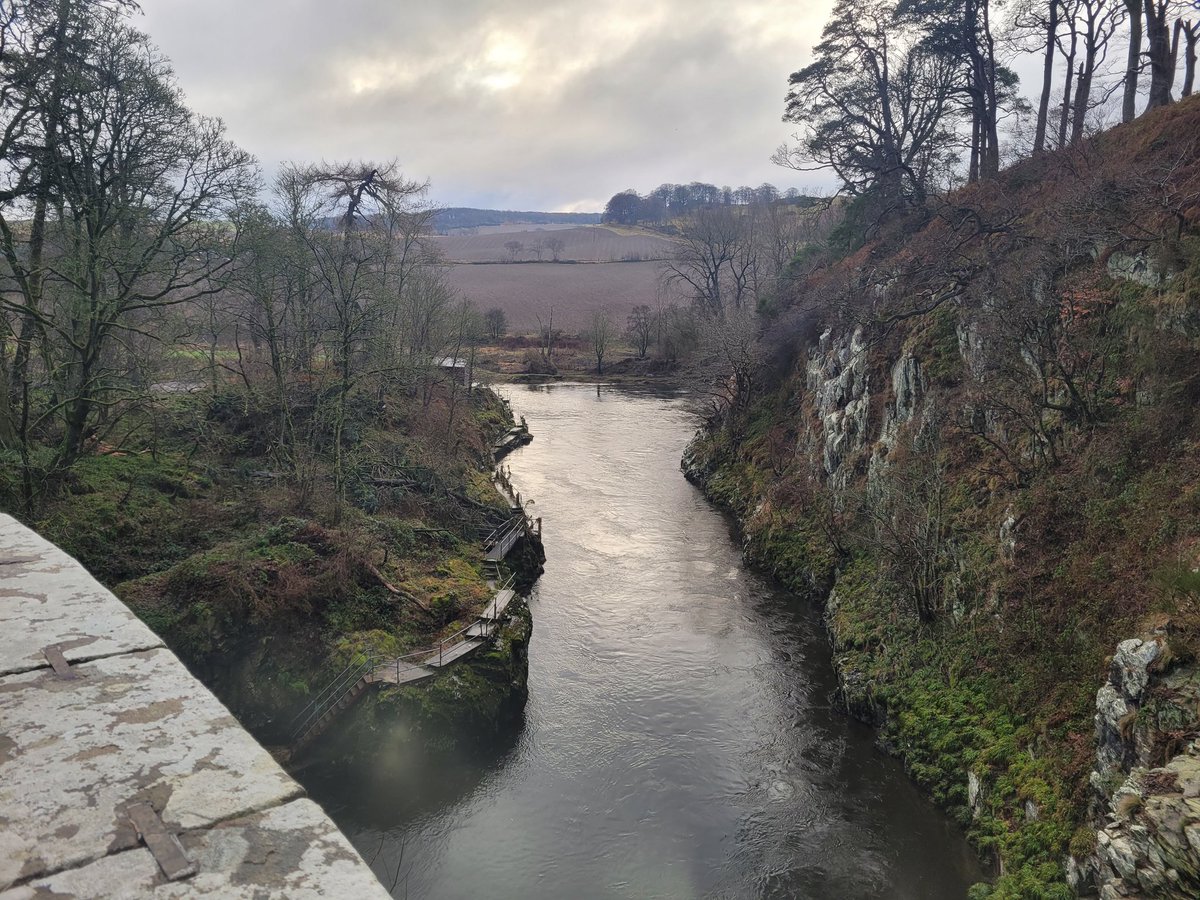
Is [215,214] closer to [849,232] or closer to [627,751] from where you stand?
[627,751]

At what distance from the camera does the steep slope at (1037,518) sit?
389 inches

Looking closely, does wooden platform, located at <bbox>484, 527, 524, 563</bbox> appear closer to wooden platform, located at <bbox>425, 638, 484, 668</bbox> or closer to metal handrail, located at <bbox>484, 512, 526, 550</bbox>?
metal handrail, located at <bbox>484, 512, 526, 550</bbox>

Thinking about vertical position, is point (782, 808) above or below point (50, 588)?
below

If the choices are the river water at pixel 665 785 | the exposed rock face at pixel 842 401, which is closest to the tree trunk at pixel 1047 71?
the exposed rock face at pixel 842 401

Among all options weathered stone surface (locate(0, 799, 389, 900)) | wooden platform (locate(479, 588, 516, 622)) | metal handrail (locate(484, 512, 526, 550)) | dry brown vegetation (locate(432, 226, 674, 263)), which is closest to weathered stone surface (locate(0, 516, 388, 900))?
weathered stone surface (locate(0, 799, 389, 900))

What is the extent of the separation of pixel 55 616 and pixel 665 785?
1133 centimetres

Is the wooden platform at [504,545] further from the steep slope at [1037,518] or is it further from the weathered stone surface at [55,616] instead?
the weathered stone surface at [55,616]

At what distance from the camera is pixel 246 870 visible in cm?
295

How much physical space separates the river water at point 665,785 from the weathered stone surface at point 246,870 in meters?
9.57

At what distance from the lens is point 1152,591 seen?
11055mm

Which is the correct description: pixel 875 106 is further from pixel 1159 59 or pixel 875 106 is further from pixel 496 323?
pixel 496 323

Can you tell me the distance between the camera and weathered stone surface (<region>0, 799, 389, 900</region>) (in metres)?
2.79

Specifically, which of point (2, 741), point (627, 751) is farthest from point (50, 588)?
point (627, 751)

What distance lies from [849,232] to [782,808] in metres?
30.1
